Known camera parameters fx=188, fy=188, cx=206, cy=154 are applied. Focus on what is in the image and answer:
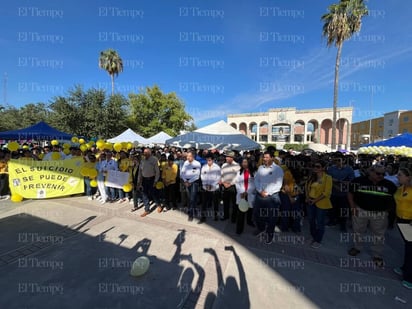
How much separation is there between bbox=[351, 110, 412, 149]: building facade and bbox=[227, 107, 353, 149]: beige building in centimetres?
649

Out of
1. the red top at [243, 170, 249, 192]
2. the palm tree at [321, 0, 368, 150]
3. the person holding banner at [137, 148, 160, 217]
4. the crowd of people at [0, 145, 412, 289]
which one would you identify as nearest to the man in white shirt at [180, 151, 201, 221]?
the crowd of people at [0, 145, 412, 289]

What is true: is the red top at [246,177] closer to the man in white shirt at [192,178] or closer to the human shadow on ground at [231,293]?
the man in white shirt at [192,178]

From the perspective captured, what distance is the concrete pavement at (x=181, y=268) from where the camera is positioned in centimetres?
250

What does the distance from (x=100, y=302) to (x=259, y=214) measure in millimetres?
3154

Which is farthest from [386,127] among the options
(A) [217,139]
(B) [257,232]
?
(B) [257,232]

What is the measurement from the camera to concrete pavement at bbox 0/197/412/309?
250cm

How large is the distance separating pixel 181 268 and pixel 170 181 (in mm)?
3048

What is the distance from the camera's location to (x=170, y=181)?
589cm

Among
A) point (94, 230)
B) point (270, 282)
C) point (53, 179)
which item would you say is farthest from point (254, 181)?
point (53, 179)

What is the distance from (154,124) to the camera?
23.8 m

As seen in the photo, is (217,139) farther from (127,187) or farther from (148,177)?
(127,187)

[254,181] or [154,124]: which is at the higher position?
[154,124]

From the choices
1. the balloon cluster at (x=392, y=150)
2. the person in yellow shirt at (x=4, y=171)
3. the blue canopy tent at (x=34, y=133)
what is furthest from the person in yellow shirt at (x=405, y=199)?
the blue canopy tent at (x=34, y=133)

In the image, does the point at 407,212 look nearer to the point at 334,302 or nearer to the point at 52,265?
the point at 334,302
